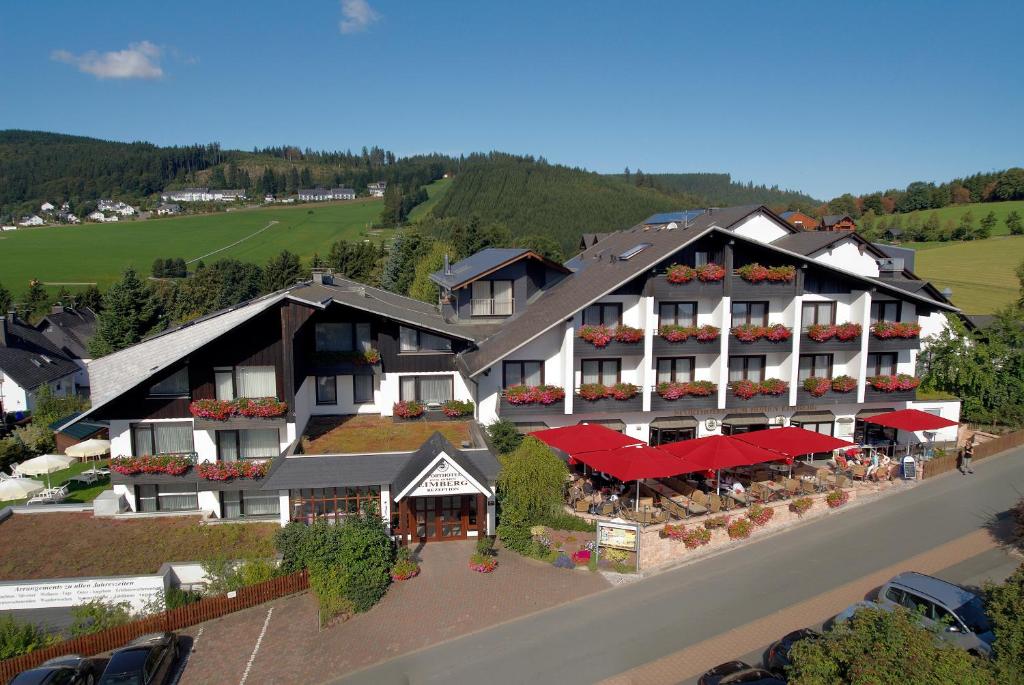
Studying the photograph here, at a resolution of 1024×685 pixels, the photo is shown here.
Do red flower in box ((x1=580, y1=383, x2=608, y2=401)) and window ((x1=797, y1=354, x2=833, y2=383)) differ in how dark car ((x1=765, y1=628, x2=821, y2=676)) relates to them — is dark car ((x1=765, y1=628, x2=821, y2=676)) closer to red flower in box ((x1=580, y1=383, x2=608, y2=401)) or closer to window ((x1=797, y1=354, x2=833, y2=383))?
red flower in box ((x1=580, y1=383, x2=608, y2=401))

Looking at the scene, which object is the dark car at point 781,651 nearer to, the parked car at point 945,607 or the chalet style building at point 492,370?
the parked car at point 945,607

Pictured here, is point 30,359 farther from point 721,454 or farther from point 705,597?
point 705,597

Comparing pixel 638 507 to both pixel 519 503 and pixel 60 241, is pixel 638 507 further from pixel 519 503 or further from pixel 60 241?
pixel 60 241

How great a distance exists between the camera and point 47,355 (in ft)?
215

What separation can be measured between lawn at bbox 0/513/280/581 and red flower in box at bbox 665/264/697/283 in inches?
817

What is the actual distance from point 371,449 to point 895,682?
830 inches

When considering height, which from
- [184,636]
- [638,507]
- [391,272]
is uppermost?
[391,272]

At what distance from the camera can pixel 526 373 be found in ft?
108

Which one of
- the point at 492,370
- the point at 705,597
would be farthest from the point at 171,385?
the point at 705,597

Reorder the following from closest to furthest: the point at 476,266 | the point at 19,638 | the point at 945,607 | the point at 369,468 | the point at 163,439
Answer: the point at 945,607
the point at 19,638
the point at 369,468
the point at 163,439
the point at 476,266

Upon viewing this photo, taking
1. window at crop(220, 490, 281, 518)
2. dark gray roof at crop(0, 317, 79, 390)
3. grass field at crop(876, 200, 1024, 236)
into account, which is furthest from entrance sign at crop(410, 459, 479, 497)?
grass field at crop(876, 200, 1024, 236)

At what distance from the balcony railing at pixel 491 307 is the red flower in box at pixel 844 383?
56.4 ft

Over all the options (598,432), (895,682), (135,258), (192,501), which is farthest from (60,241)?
(895,682)

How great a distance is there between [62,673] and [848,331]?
34652 millimetres
